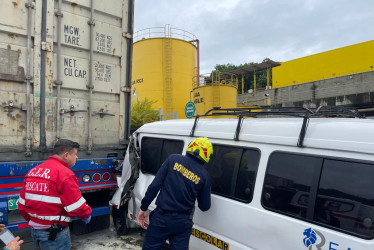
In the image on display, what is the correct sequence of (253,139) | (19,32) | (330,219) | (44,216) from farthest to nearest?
(19,32) → (253,139) → (44,216) → (330,219)

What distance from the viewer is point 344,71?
17984 mm

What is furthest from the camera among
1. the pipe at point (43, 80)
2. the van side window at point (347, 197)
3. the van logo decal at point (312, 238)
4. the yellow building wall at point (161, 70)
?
the yellow building wall at point (161, 70)

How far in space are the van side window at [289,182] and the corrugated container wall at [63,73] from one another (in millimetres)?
2870

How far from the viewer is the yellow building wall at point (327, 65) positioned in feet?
55.3

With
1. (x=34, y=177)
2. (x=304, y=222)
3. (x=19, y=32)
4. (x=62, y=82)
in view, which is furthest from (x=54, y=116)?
(x=304, y=222)

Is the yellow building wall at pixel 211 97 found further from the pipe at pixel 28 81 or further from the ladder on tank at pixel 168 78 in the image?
the pipe at pixel 28 81

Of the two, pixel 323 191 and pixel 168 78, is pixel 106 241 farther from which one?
pixel 168 78

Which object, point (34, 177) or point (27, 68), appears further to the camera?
point (27, 68)

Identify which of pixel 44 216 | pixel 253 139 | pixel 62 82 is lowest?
pixel 44 216

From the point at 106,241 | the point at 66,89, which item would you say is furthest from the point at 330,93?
the point at 66,89

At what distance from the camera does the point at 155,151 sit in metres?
3.80

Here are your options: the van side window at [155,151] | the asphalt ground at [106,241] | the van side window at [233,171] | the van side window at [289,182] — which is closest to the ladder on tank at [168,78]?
the asphalt ground at [106,241]

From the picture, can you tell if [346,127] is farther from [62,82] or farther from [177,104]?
[177,104]

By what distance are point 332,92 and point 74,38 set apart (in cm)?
1496
